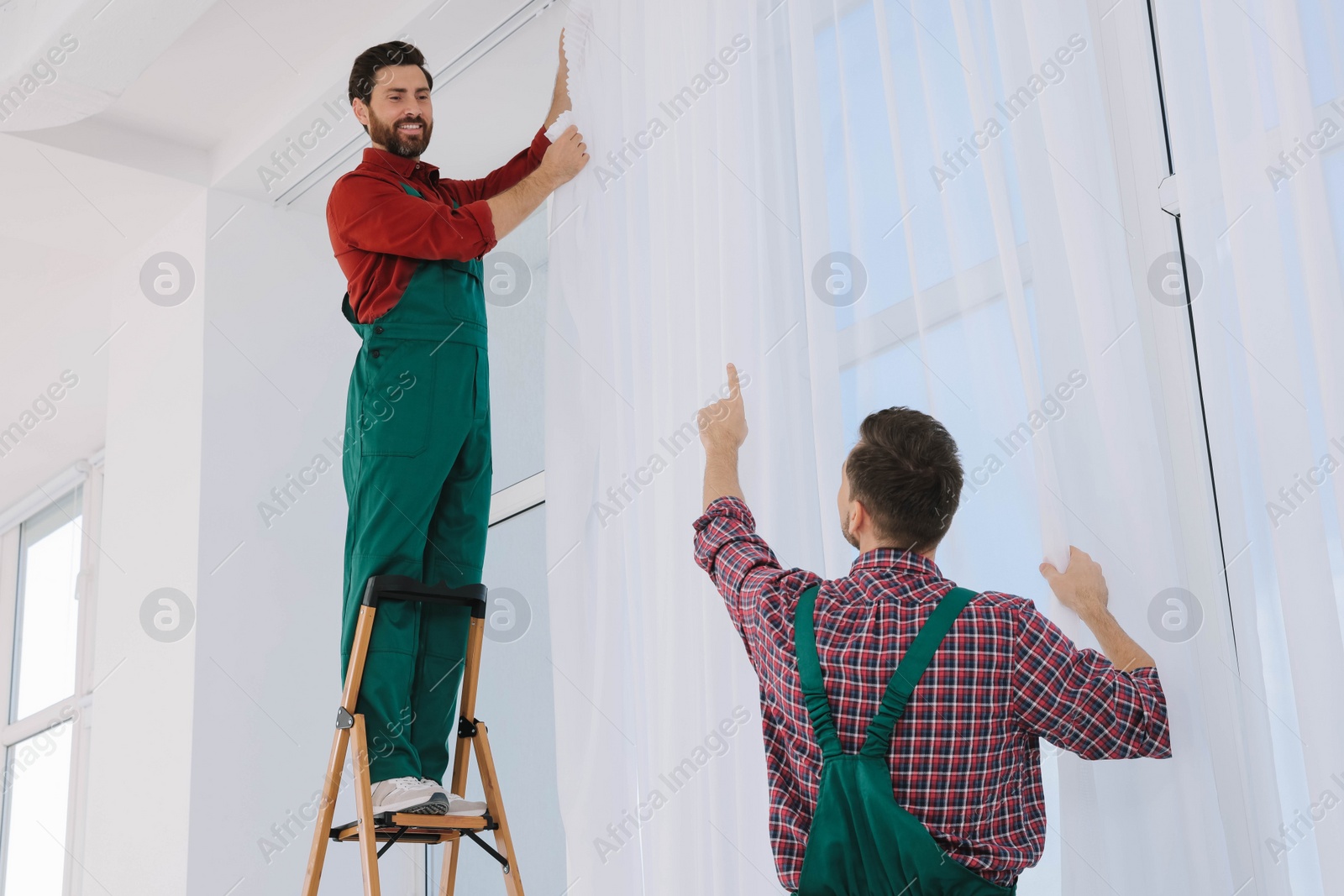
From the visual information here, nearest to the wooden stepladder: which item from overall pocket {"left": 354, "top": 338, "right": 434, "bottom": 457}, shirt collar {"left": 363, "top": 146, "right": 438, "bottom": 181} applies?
overall pocket {"left": 354, "top": 338, "right": 434, "bottom": 457}

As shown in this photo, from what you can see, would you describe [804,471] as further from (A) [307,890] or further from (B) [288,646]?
(B) [288,646]

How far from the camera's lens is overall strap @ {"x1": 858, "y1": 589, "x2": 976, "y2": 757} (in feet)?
4.85

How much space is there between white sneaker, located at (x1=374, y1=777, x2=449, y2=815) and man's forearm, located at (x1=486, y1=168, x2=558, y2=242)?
1095 mm

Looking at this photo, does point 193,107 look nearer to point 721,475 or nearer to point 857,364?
point 857,364

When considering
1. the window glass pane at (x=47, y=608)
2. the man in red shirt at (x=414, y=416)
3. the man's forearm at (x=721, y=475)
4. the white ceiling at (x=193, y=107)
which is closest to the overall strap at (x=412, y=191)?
the man in red shirt at (x=414, y=416)

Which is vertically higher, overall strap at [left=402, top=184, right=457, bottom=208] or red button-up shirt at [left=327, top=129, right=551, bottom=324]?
overall strap at [left=402, top=184, right=457, bottom=208]

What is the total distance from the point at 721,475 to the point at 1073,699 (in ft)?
2.01

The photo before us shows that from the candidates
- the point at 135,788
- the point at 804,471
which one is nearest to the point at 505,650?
the point at 135,788

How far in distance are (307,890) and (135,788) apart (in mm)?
1723

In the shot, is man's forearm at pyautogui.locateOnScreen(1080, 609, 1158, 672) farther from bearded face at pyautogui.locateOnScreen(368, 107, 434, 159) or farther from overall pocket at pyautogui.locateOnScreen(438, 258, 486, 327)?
bearded face at pyautogui.locateOnScreen(368, 107, 434, 159)

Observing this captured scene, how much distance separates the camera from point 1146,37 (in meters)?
1.95

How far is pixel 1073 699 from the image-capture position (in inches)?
58.6

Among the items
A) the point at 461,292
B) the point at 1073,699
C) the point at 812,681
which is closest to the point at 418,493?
the point at 461,292

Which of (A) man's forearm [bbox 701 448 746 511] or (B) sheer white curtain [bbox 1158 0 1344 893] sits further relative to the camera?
(A) man's forearm [bbox 701 448 746 511]
